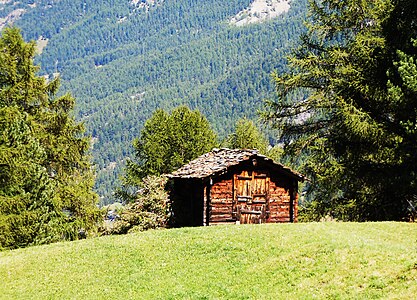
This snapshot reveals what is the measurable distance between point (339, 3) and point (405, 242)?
22.8m

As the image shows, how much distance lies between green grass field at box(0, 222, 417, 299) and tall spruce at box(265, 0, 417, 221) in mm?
4343

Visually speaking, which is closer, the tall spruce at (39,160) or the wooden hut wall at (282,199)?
the tall spruce at (39,160)

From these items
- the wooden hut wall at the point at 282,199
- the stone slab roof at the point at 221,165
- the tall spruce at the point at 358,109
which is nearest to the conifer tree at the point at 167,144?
the tall spruce at the point at 358,109

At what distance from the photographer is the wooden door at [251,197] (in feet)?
133

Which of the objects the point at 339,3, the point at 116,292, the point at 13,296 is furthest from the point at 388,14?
the point at 13,296

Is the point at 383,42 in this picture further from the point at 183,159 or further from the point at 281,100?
the point at 183,159

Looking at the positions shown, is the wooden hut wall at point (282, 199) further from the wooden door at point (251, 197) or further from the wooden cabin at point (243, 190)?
the wooden door at point (251, 197)

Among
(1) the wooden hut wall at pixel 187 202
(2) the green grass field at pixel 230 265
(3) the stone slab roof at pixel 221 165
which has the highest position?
(3) the stone slab roof at pixel 221 165

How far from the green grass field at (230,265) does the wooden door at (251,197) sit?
740 centimetres

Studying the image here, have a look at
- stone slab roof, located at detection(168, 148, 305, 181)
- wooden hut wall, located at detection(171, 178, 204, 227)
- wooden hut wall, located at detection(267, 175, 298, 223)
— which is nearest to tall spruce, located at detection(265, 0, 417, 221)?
wooden hut wall, located at detection(267, 175, 298, 223)

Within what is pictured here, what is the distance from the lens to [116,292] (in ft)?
79.2

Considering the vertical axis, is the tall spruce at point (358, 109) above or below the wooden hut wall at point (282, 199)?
above

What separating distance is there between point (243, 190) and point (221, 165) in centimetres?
240

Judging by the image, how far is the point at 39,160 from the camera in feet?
142
